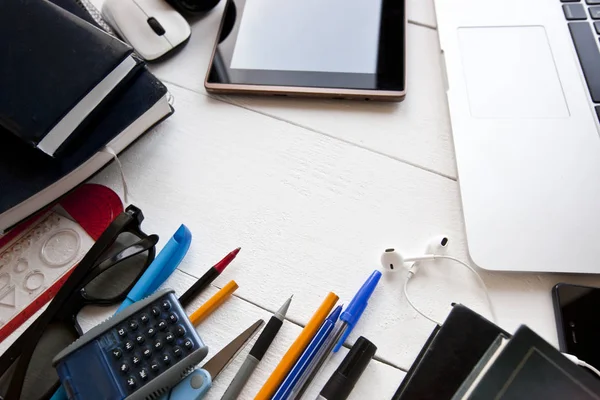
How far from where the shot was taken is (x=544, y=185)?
1.66 ft

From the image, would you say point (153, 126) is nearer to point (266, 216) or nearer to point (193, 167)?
point (193, 167)

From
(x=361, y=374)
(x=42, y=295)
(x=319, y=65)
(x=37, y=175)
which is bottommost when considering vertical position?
(x=361, y=374)

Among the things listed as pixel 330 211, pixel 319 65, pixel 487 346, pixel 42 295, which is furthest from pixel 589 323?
pixel 42 295

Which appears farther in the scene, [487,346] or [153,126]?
[153,126]

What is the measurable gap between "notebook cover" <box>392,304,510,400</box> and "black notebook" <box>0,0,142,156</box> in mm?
384

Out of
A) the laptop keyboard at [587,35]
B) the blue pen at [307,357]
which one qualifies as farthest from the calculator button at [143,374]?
the laptop keyboard at [587,35]

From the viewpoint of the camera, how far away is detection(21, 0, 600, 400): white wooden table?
479 mm

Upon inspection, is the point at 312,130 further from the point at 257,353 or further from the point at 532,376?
the point at 532,376

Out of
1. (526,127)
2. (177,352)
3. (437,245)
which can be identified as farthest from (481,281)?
(177,352)

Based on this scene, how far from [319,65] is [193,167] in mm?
179

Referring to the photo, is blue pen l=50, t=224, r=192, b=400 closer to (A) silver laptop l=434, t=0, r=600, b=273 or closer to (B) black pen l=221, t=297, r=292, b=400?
(B) black pen l=221, t=297, r=292, b=400

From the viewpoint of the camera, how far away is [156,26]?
2.03 ft

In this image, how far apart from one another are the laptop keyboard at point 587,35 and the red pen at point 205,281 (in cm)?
40

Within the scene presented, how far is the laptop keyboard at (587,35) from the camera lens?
562mm
